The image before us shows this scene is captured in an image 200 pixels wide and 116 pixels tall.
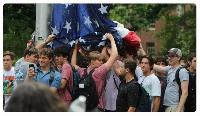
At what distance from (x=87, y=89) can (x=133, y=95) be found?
0.66 m

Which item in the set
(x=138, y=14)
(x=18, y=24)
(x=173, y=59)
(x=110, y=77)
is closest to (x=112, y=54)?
(x=110, y=77)

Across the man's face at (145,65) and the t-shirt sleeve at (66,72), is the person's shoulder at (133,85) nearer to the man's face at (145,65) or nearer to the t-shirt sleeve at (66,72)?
the man's face at (145,65)

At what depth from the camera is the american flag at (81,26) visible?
732cm

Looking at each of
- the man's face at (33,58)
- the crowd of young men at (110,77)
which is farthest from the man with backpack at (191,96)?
the man's face at (33,58)

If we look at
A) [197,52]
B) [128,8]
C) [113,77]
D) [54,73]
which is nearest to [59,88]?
[54,73]

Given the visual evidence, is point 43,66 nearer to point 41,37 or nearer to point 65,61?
point 65,61

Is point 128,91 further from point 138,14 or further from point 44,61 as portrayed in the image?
point 138,14

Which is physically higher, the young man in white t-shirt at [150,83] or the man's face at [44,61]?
the man's face at [44,61]

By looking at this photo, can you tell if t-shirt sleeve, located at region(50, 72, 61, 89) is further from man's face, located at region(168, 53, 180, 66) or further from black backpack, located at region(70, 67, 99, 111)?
man's face, located at region(168, 53, 180, 66)

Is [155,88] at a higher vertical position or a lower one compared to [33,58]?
lower

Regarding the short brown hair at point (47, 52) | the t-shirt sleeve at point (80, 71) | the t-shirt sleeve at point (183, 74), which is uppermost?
the short brown hair at point (47, 52)

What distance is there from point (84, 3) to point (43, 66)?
1169 mm

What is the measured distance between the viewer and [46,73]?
663 centimetres

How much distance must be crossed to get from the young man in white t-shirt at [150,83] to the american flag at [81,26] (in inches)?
20.5
